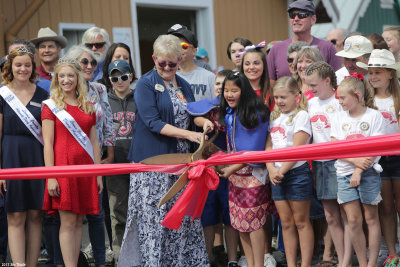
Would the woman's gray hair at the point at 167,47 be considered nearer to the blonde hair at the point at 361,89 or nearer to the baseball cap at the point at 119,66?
the baseball cap at the point at 119,66

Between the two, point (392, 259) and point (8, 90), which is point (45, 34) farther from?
point (392, 259)

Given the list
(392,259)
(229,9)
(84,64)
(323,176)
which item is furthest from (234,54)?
(229,9)

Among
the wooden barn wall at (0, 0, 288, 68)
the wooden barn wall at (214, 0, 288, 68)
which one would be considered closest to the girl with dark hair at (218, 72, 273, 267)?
the wooden barn wall at (0, 0, 288, 68)

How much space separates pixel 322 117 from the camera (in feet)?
17.4

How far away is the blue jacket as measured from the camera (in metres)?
5.19

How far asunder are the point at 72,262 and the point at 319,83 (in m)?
2.47

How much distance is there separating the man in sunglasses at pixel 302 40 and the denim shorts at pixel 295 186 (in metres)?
1.54

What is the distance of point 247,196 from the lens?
5.19 metres

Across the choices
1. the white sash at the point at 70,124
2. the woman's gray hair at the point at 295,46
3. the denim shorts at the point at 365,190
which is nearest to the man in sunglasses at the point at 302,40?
the woman's gray hair at the point at 295,46

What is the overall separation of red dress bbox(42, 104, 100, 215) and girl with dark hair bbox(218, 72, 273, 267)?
1106mm

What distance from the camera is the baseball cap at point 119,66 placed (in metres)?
6.06

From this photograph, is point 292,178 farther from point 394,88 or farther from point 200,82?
point 200,82

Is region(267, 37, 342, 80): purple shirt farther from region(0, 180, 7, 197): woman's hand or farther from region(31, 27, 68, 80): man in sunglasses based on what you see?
region(0, 180, 7, 197): woman's hand

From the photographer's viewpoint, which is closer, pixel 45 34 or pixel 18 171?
pixel 18 171
